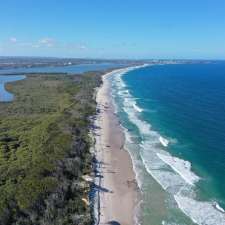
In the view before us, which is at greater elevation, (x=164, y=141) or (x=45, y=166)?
(x=45, y=166)

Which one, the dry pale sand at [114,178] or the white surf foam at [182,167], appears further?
the white surf foam at [182,167]

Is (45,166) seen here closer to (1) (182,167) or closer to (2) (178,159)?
(1) (182,167)

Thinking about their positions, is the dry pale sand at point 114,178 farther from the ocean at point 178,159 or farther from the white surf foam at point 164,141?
the white surf foam at point 164,141

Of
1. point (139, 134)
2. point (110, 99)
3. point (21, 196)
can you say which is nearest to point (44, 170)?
point (21, 196)

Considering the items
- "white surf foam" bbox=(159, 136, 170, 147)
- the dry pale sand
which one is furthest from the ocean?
the dry pale sand

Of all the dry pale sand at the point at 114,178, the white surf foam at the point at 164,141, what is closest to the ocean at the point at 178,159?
the white surf foam at the point at 164,141

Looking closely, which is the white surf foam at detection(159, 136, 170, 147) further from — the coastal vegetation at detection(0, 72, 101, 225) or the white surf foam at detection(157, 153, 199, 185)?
the coastal vegetation at detection(0, 72, 101, 225)

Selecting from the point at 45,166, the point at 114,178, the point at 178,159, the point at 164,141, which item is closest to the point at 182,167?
the point at 178,159
